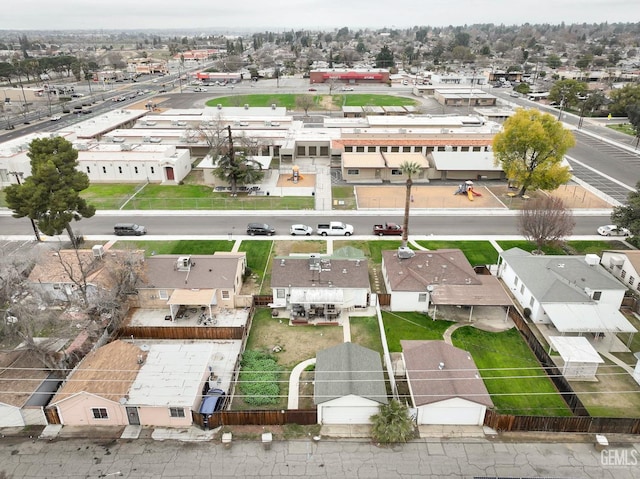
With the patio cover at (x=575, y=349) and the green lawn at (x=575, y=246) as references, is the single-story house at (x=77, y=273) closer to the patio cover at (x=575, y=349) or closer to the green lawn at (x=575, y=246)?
the patio cover at (x=575, y=349)

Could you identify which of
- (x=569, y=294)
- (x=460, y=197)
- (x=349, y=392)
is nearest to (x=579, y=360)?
(x=569, y=294)

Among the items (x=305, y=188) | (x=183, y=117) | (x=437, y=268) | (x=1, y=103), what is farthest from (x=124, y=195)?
(x=1, y=103)

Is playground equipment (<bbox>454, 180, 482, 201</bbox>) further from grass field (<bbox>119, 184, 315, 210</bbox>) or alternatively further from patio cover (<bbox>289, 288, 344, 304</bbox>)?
patio cover (<bbox>289, 288, 344, 304</bbox>)

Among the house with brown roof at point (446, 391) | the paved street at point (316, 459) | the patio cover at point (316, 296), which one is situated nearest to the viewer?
the paved street at point (316, 459)

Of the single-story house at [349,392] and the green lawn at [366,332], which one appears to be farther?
the green lawn at [366,332]

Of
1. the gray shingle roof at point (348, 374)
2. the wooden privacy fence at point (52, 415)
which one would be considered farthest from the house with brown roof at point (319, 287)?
A: the wooden privacy fence at point (52, 415)

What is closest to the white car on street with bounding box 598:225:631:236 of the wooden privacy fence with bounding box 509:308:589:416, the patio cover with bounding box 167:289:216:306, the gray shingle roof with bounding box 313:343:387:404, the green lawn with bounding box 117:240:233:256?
the wooden privacy fence with bounding box 509:308:589:416
